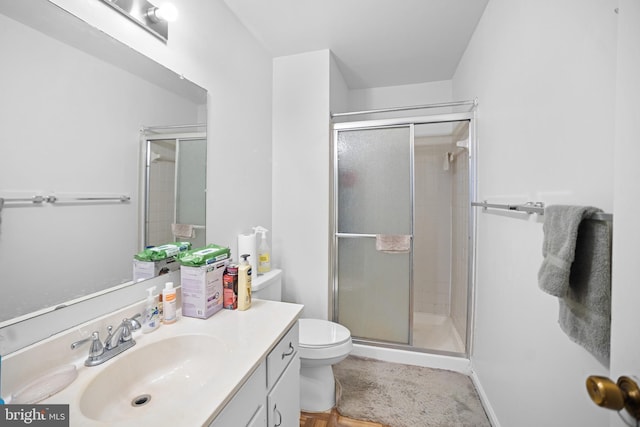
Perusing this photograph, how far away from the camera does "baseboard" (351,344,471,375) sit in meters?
1.95

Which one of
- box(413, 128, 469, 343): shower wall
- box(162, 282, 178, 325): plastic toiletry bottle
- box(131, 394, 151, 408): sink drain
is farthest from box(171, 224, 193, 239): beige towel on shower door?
box(413, 128, 469, 343): shower wall

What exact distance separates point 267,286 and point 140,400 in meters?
0.95

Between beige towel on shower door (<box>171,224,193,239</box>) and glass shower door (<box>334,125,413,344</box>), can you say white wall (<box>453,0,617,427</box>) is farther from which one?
beige towel on shower door (<box>171,224,193,239</box>)

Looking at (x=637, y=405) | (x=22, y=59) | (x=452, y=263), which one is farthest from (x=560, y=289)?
(x=452, y=263)

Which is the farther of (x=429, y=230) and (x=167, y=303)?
(x=429, y=230)

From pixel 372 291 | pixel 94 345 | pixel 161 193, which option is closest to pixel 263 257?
pixel 161 193

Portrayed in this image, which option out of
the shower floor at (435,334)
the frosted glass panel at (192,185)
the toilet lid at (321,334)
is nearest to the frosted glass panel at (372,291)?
the shower floor at (435,334)

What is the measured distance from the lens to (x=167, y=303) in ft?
3.40

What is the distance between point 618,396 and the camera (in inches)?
15.3

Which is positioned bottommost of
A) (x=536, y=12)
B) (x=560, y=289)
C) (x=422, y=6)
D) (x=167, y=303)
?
(x=167, y=303)

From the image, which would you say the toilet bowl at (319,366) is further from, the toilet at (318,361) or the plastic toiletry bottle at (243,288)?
the plastic toiletry bottle at (243,288)

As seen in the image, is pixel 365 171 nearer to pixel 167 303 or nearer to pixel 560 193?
pixel 560 193

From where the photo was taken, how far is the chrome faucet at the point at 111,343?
799 millimetres

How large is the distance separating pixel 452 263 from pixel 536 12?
2.24m
